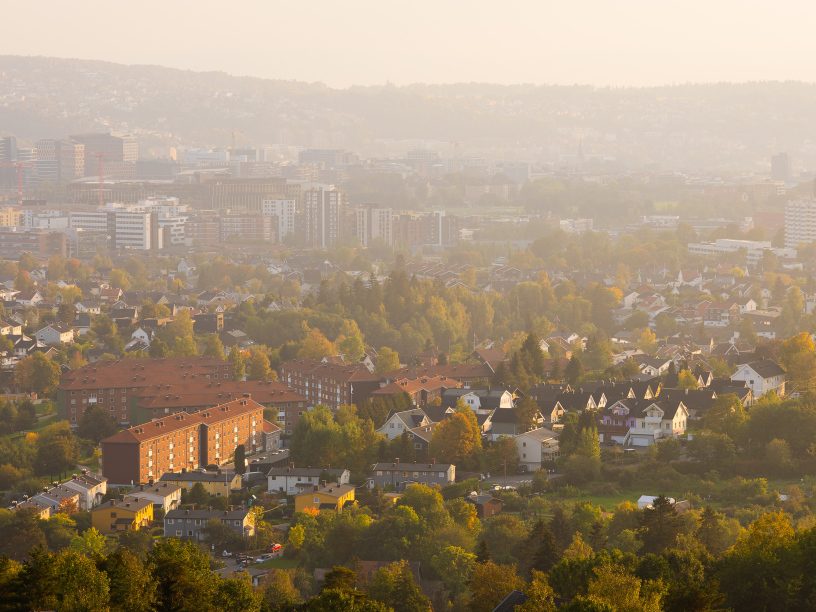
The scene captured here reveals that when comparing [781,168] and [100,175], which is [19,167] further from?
[781,168]

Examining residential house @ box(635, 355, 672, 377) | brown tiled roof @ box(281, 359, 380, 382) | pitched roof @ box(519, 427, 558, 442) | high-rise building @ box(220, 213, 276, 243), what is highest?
pitched roof @ box(519, 427, 558, 442)

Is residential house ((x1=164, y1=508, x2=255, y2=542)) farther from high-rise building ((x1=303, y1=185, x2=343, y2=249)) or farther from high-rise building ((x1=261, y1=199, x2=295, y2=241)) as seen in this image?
high-rise building ((x1=261, y1=199, x2=295, y2=241))

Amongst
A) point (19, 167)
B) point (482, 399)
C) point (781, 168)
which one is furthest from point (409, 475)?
point (781, 168)

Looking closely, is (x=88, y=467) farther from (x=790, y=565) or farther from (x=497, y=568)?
(x=790, y=565)

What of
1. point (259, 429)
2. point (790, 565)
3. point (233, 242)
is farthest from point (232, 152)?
point (790, 565)

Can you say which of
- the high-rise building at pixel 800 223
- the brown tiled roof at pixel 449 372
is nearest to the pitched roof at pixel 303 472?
the brown tiled roof at pixel 449 372

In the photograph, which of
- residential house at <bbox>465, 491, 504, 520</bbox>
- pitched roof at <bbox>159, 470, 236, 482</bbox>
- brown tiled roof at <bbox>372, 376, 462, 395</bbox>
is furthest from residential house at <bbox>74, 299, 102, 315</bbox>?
residential house at <bbox>465, 491, 504, 520</bbox>
